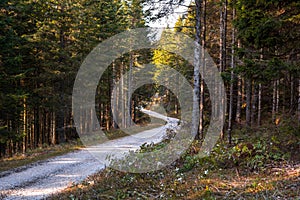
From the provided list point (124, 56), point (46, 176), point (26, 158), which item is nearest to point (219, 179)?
point (46, 176)

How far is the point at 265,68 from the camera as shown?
756 centimetres

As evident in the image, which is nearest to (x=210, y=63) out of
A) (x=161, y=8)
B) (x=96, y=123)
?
(x=161, y=8)

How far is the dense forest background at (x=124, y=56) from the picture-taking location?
7777 millimetres

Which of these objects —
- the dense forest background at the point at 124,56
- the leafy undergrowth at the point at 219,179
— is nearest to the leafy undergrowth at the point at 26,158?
the dense forest background at the point at 124,56

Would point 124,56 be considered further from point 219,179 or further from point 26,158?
point 219,179

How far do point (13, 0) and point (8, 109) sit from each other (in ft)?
23.4

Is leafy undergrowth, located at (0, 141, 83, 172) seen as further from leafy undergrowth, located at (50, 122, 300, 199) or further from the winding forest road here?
leafy undergrowth, located at (50, 122, 300, 199)

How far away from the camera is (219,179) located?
23.1 ft

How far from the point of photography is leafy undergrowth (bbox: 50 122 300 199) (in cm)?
606

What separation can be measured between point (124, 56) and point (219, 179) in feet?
83.1

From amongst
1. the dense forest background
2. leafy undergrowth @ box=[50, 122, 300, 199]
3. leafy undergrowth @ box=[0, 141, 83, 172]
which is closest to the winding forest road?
leafy undergrowth @ box=[0, 141, 83, 172]

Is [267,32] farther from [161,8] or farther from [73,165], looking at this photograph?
[73,165]

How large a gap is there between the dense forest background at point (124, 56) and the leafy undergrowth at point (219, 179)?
1070 millimetres

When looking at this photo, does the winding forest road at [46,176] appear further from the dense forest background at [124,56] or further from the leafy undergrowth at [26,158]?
the dense forest background at [124,56]
